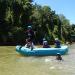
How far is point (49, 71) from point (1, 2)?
32.5m

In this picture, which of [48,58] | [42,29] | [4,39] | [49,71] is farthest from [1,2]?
[49,71]

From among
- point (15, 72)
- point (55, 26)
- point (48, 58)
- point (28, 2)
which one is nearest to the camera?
point (15, 72)

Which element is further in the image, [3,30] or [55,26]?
[55,26]

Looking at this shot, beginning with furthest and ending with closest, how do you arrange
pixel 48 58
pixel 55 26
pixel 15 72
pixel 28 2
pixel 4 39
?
pixel 55 26, pixel 28 2, pixel 4 39, pixel 48 58, pixel 15 72

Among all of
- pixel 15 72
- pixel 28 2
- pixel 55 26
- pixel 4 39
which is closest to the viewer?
pixel 15 72

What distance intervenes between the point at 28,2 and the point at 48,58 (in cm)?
2965

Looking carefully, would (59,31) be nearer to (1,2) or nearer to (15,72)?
(1,2)

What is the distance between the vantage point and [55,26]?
54812 millimetres

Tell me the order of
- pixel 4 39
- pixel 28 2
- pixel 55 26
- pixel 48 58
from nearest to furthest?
pixel 48 58, pixel 4 39, pixel 28 2, pixel 55 26

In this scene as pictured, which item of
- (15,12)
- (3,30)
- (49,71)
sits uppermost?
(15,12)

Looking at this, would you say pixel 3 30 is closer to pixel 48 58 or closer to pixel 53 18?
pixel 53 18

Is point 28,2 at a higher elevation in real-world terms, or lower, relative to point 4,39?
higher

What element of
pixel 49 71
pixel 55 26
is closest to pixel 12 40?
pixel 55 26

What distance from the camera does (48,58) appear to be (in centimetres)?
2139
